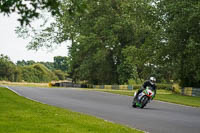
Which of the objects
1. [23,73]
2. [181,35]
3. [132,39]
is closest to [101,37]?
[132,39]

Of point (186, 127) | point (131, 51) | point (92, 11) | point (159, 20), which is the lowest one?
point (186, 127)

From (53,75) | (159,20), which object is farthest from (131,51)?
(53,75)

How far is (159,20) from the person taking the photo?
4225cm

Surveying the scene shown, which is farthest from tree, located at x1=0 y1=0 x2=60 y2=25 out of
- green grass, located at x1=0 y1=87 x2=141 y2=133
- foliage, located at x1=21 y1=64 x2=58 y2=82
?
foliage, located at x1=21 y1=64 x2=58 y2=82

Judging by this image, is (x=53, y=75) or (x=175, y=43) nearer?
(x=175, y=43)

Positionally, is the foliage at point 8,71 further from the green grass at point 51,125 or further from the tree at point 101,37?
the green grass at point 51,125

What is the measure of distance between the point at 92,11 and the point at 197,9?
26.7m

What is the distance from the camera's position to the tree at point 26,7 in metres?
7.85

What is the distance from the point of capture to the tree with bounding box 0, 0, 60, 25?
25.7 feet

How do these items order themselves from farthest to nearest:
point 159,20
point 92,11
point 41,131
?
point 92,11, point 159,20, point 41,131

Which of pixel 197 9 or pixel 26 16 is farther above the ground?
pixel 197 9

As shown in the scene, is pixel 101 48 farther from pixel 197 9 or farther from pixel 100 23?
pixel 197 9

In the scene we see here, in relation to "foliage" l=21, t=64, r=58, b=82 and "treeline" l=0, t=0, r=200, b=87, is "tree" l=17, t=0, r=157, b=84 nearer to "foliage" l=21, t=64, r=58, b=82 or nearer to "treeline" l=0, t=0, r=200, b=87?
"treeline" l=0, t=0, r=200, b=87

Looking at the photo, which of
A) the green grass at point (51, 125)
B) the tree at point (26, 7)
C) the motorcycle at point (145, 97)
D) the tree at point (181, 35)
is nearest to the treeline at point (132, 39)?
Result: the tree at point (181, 35)
